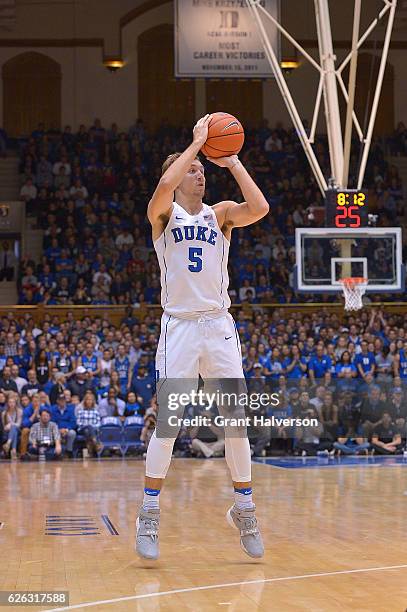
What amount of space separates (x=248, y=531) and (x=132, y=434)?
12050 millimetres

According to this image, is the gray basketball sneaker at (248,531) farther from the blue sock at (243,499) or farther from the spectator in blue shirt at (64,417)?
the spectator in blue shirt at (64,417)

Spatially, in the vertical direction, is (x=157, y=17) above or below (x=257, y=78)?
above

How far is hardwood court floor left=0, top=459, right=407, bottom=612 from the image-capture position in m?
5.06

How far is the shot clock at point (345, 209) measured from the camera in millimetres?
15977

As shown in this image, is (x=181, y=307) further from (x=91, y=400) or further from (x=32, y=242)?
(x=32, y=242)

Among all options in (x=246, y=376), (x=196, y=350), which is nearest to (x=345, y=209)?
(x=246, y=376)

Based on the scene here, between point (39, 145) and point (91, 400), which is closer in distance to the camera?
point (91, 400)

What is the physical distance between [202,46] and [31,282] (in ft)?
24.3

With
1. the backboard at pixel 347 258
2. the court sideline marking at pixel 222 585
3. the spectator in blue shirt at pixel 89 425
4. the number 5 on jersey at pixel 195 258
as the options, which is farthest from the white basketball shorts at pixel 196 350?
the spectator in blue shirt at pixel 89 425

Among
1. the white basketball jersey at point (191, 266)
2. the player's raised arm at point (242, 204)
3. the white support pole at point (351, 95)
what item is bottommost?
the white basketball jersey at point (191, 266)

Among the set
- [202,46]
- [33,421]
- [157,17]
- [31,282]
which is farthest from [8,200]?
[33,421]

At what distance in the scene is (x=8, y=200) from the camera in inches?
1133

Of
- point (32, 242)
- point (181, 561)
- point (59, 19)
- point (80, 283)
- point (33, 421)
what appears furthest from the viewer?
point (59, 19)

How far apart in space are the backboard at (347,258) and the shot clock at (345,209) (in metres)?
0.14
